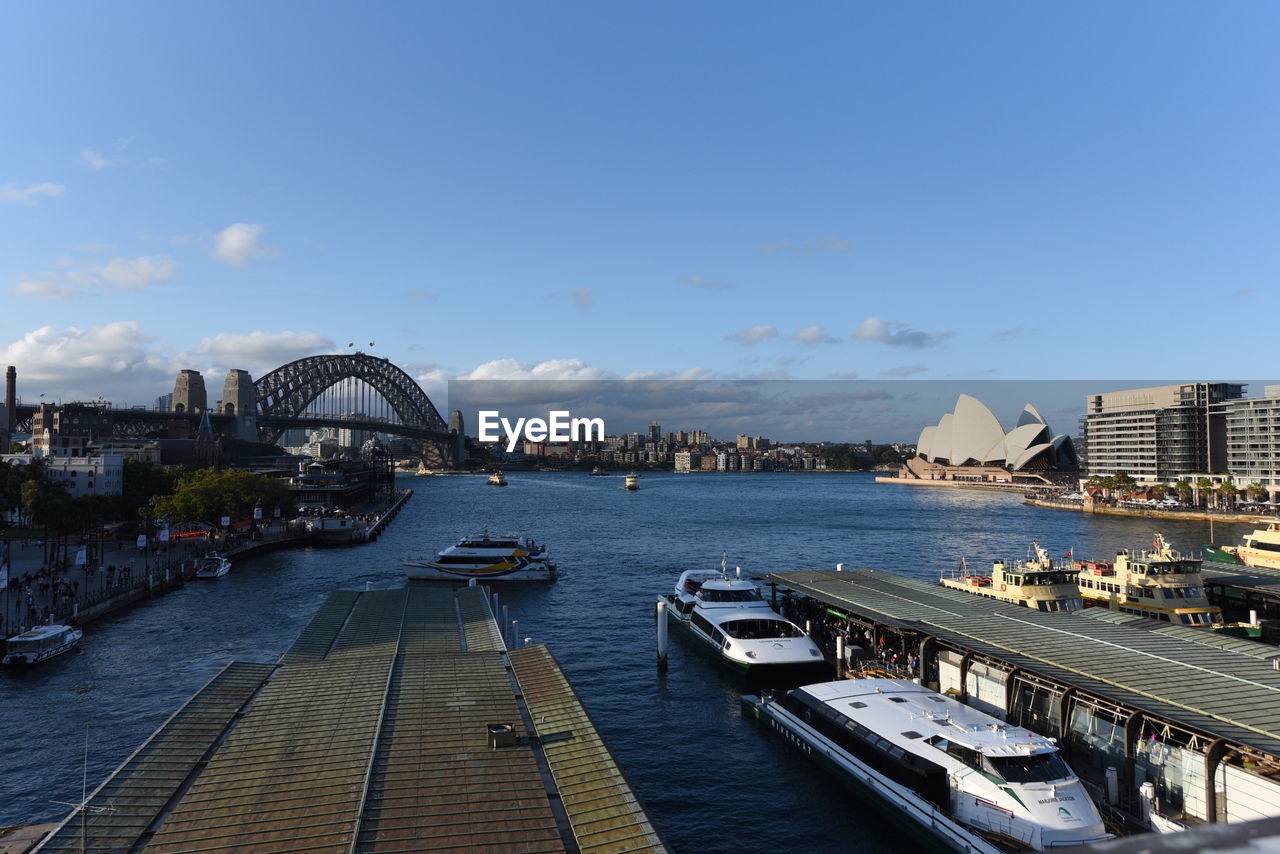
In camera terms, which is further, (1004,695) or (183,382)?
(183,382)

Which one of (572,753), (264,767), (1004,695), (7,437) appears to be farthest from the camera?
(7,437)

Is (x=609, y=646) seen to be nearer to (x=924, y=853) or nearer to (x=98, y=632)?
(x=924, y=853)

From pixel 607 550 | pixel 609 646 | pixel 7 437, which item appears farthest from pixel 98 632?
pixel 7 437

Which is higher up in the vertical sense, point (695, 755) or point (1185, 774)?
point (1185, 774)

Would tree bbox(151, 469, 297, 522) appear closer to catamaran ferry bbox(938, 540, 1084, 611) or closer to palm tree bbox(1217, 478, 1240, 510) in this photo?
catamaran ferry bbox(938, 540, 1084, 611)

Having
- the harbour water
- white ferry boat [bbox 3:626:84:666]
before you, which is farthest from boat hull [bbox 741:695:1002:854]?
white ferry boat [bbox 3:626:84:666]
